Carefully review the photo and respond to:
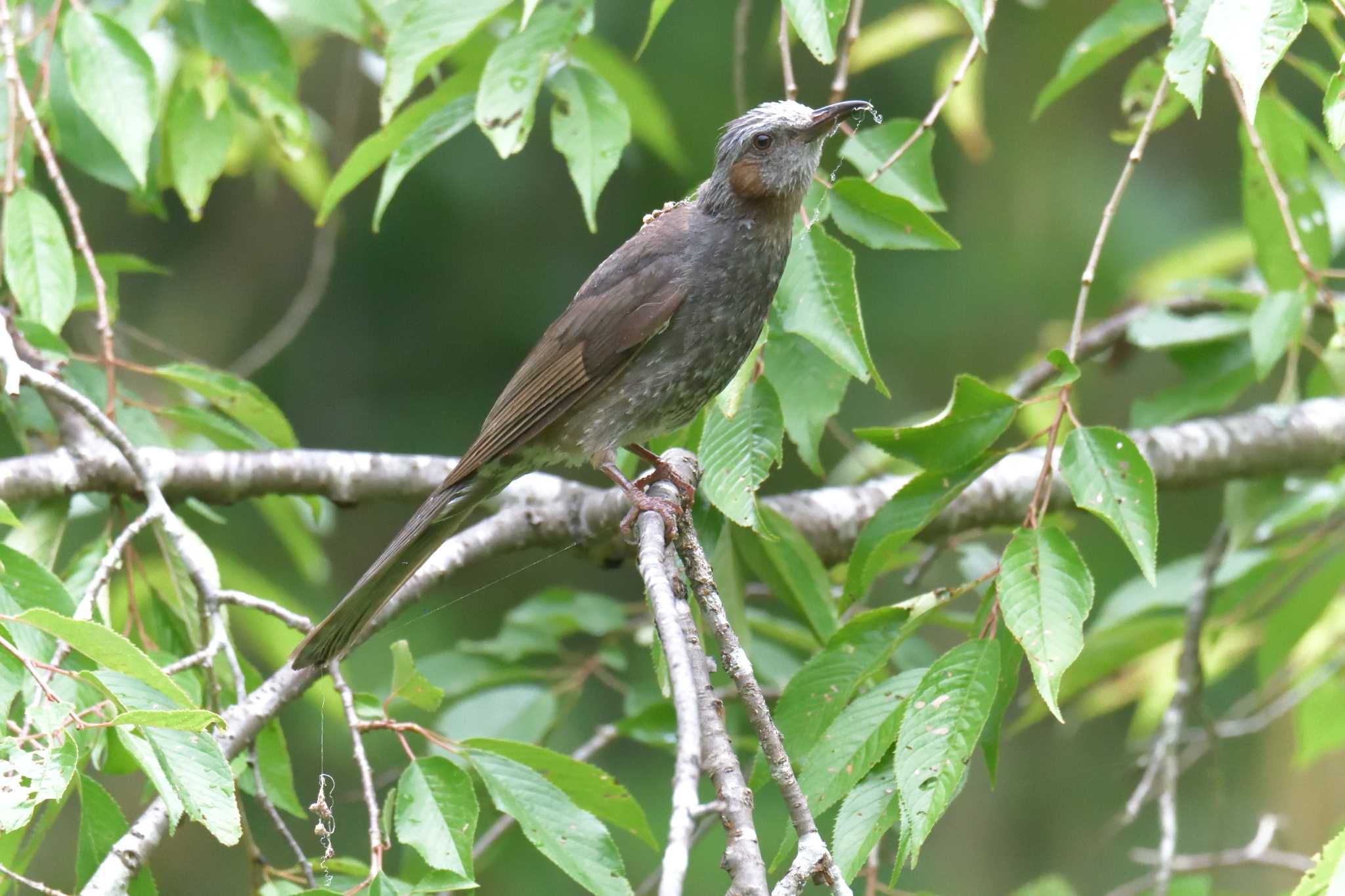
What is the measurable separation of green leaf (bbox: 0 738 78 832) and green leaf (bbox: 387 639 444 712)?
2.23ft

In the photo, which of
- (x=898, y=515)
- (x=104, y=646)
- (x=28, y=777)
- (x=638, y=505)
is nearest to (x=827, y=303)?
(x=898, y=515)

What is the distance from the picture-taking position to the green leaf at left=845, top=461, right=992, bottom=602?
261 centimetres

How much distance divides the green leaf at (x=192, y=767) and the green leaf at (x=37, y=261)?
1.24m

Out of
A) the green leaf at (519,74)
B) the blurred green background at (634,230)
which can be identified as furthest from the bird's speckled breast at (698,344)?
the blurred green background at (634,230)

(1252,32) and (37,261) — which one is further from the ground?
(1252,32)

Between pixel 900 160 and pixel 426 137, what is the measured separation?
3.53 ft

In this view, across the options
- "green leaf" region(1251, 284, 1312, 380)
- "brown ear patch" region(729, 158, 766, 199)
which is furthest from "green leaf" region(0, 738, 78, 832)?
"green leaf" region(1251, 284, 1312, 380)

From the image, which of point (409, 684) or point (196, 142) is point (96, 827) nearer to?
point (409, 684)

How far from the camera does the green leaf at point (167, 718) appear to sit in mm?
1838

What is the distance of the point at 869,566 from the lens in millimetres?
2611

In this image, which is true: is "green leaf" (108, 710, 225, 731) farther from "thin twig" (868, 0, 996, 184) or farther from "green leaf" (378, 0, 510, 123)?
"thin twig" (868, 0, 996, 184)

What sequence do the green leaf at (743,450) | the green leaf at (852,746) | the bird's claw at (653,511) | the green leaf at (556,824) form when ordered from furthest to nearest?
the bird's claw at (653,511), the green leaf at (743,450), the green leaf at (556,824), the green leaf at (852,746)

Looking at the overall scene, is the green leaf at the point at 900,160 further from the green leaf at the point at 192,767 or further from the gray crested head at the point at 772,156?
the green leaf at the point at 192,767

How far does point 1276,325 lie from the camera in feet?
11.3
